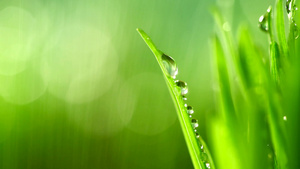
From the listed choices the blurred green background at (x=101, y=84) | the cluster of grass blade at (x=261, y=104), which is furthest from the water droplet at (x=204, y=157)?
the blurred green background at (x=101, y=84)

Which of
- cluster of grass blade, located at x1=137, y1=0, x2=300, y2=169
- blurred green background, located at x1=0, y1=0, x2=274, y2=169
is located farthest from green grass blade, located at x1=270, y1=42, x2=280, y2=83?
blurred green background, located at x1=0, y1=0, x2=274, y2=169

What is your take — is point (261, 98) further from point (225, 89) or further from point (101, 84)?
point (101, 84)

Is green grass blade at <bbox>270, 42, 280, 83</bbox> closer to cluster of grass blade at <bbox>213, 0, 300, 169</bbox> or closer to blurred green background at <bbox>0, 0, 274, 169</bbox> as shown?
cluster of grass blade at <bbox>213, 0, 300, 169</bbox>

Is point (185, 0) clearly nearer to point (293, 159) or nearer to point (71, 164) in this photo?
point (71, 164)

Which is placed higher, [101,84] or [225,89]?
[101,84]

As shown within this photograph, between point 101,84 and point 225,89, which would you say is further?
point 101,84

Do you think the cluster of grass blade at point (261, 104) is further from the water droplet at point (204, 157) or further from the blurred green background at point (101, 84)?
the blurred green background at point (101, 84)

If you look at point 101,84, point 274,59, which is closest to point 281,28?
point 274,59
